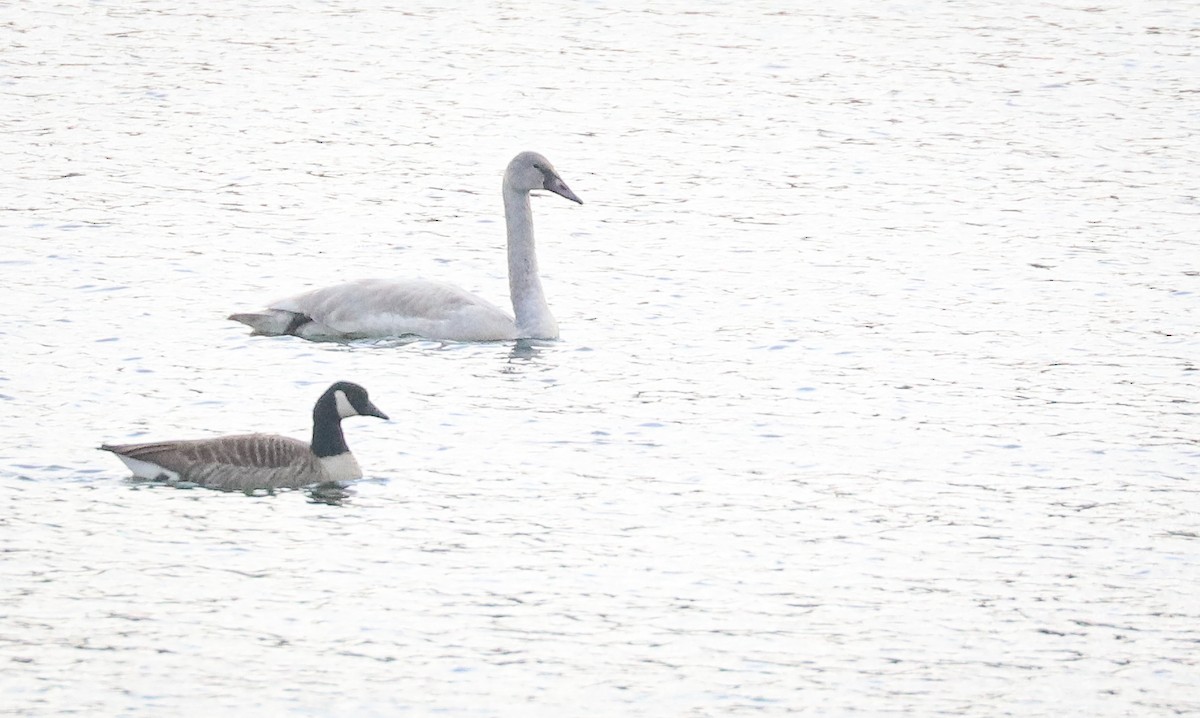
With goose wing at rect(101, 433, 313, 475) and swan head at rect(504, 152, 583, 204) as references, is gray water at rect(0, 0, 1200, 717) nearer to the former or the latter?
goose wing at rect(101, 433, 313, 475)

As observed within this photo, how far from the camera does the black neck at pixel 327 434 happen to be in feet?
46.4

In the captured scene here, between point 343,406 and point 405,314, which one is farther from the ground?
point 343,406

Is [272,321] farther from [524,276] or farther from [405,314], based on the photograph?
[524,276]

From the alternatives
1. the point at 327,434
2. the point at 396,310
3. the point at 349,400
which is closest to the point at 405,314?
the point at 396,310

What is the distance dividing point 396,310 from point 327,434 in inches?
170

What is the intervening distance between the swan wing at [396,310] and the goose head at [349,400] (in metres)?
3.77

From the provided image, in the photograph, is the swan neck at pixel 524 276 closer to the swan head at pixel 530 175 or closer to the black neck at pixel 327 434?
the swan head at pixel 530 175

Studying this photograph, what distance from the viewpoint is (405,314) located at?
18375 mm

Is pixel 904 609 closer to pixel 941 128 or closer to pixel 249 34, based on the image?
pixel 941 128

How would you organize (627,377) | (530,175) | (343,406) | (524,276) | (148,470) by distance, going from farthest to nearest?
(530,175), (524,276), (627,377), (343,406), (148,470)

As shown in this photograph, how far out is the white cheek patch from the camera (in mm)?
14367

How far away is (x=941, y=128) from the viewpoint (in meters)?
27.8

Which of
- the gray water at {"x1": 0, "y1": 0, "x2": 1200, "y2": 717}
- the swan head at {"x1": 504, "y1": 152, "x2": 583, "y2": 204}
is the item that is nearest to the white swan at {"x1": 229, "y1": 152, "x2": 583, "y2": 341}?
the gray water at {"x1": 0, "y1": 0, "x2": 1200, "y2": 717}

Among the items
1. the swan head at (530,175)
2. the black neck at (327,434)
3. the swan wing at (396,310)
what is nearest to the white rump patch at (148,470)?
the black neck at (327,434)
